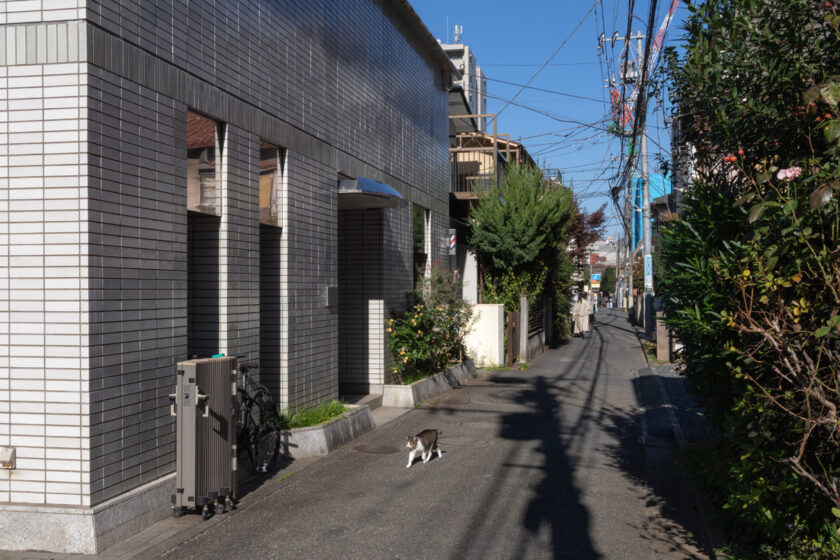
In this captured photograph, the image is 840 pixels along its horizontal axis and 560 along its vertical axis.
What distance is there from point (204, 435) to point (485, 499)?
111 inches

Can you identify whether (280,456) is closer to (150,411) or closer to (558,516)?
(150,411)

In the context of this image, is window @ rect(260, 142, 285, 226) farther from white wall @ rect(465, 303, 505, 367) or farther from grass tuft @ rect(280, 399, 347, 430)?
white wall @ rect(465, 303, 505, 367)

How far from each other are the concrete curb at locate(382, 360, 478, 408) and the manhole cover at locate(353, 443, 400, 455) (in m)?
2.99

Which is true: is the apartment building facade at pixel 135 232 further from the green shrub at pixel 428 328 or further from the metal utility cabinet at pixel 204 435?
the green shrub at pixel 428 328

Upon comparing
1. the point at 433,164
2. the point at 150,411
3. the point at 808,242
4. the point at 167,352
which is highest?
the point at 433,164

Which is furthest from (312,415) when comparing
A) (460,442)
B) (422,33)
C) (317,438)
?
(422,33)

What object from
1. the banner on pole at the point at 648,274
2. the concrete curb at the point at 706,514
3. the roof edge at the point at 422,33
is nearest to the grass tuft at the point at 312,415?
the concrete curb at the point at 706,514

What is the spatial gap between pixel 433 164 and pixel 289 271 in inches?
321

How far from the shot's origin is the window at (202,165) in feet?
24.1

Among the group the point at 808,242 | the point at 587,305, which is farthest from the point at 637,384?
the point at 587,305

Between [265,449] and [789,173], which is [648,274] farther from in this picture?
[789,173]

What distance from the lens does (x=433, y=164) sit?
16781mm

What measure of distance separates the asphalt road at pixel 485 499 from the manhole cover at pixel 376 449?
2 cm

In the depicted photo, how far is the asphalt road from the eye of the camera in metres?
5.90
